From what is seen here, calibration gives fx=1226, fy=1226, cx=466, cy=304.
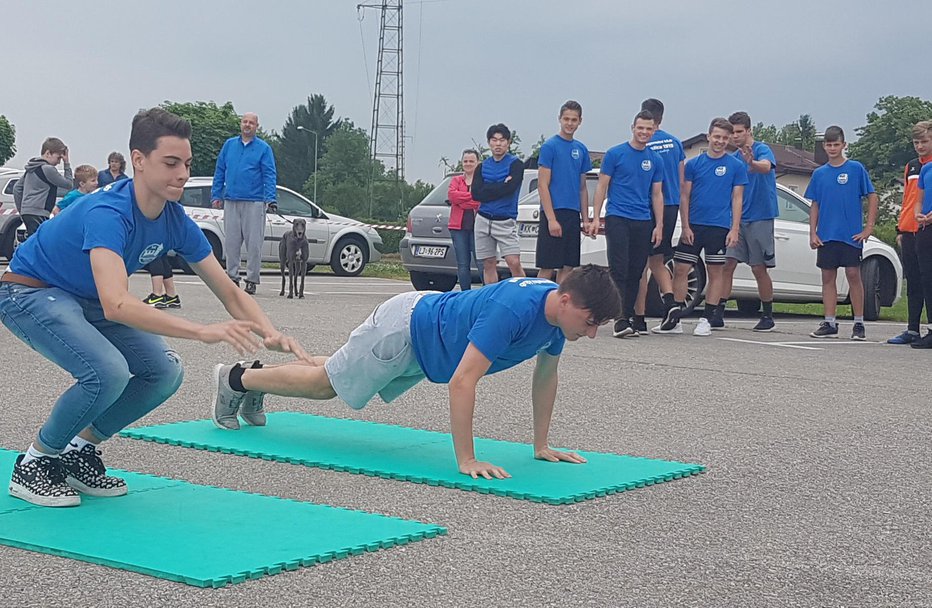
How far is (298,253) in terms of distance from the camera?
15992 millimetres

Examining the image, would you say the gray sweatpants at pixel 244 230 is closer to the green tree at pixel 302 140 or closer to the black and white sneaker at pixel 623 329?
the black and white sneaker at pixel 623 329

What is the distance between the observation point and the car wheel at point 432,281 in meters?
16.8

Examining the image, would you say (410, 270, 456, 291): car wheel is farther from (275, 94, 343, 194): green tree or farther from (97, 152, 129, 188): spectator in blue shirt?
(275, 94, 343, 194): green tree

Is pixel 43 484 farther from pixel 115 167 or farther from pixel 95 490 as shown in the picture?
pixel 115 167

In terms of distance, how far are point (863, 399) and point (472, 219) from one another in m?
5.94

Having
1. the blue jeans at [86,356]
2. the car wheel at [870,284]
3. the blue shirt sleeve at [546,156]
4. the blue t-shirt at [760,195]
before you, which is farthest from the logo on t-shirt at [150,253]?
the car wheel at [870,284]

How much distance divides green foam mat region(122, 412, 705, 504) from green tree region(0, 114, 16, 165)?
59.0 m

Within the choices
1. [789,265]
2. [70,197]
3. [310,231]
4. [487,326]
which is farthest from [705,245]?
[310,231]

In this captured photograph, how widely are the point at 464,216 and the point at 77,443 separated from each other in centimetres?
884

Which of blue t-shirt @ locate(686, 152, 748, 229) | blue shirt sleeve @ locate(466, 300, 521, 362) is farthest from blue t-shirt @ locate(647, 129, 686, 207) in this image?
blue shirt sleeve @ locate(466, 300, 521, 362)

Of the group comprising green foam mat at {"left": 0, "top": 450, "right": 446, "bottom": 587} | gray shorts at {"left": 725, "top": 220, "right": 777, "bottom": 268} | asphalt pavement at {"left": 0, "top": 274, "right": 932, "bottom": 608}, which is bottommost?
asphalt pavement at {"left": 0, "top": 274, "right": 932, "bottom": 608}

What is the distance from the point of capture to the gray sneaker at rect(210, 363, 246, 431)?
6.43m

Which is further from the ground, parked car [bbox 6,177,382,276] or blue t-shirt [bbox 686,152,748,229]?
blue t-shirt [bbox 686,152,748,229]

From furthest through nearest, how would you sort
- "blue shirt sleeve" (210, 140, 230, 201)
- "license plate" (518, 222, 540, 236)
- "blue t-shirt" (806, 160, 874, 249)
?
"blue shirt sleeve" (210, 140, 230, 201), "license plate" (518, 222, 540, 236), "blue t-shirt" (806, 160, 874, 249)
